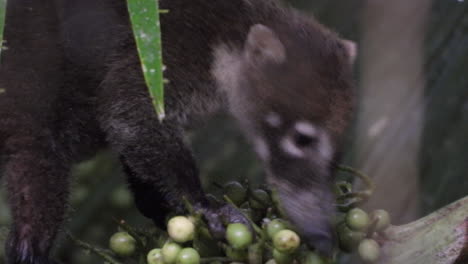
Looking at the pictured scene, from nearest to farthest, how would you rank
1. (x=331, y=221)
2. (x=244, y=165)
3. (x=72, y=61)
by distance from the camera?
1. (x=331, y=221)
2. (x=72, y=61)
3. (x=244, y=165)

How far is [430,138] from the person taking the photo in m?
3.33

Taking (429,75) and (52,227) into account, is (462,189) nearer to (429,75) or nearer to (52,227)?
(429,75)

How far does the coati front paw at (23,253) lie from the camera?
217 centimetres

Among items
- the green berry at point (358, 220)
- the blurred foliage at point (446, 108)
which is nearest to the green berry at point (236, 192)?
the green berry at point (358, 220)

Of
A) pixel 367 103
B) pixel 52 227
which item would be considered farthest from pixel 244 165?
pixel 52 227

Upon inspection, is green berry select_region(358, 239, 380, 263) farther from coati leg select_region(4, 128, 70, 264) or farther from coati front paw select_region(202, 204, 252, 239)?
coati leg select_region(4, 128, 70, 264)

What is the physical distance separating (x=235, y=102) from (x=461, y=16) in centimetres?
133

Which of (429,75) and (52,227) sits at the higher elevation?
(429,75)

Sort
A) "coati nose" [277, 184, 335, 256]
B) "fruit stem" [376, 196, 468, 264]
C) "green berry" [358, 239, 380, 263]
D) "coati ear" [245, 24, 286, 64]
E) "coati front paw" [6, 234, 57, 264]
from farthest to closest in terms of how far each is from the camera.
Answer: "coati ear" [245, 24, 286, 64] < "coati front paw" [6, 234, 57, 264] < "coati nose" [277, 184, 335, 256] < "green berry" [358, 239, 380, 263] < "fruit stem" [376, 196, 468, 264]

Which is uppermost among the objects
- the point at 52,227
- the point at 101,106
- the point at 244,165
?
the point at 101,106

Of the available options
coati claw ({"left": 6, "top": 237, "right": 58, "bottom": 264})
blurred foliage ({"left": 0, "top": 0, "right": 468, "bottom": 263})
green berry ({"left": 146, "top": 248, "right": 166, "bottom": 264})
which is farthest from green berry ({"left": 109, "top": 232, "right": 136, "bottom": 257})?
blurred foliage ({"left": 0, "top": 0, "right": 468, "bottom": 263})

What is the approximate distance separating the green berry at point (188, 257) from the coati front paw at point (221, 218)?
13 centimetres

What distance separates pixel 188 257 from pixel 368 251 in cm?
40

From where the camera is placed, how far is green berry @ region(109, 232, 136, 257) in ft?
5.95
